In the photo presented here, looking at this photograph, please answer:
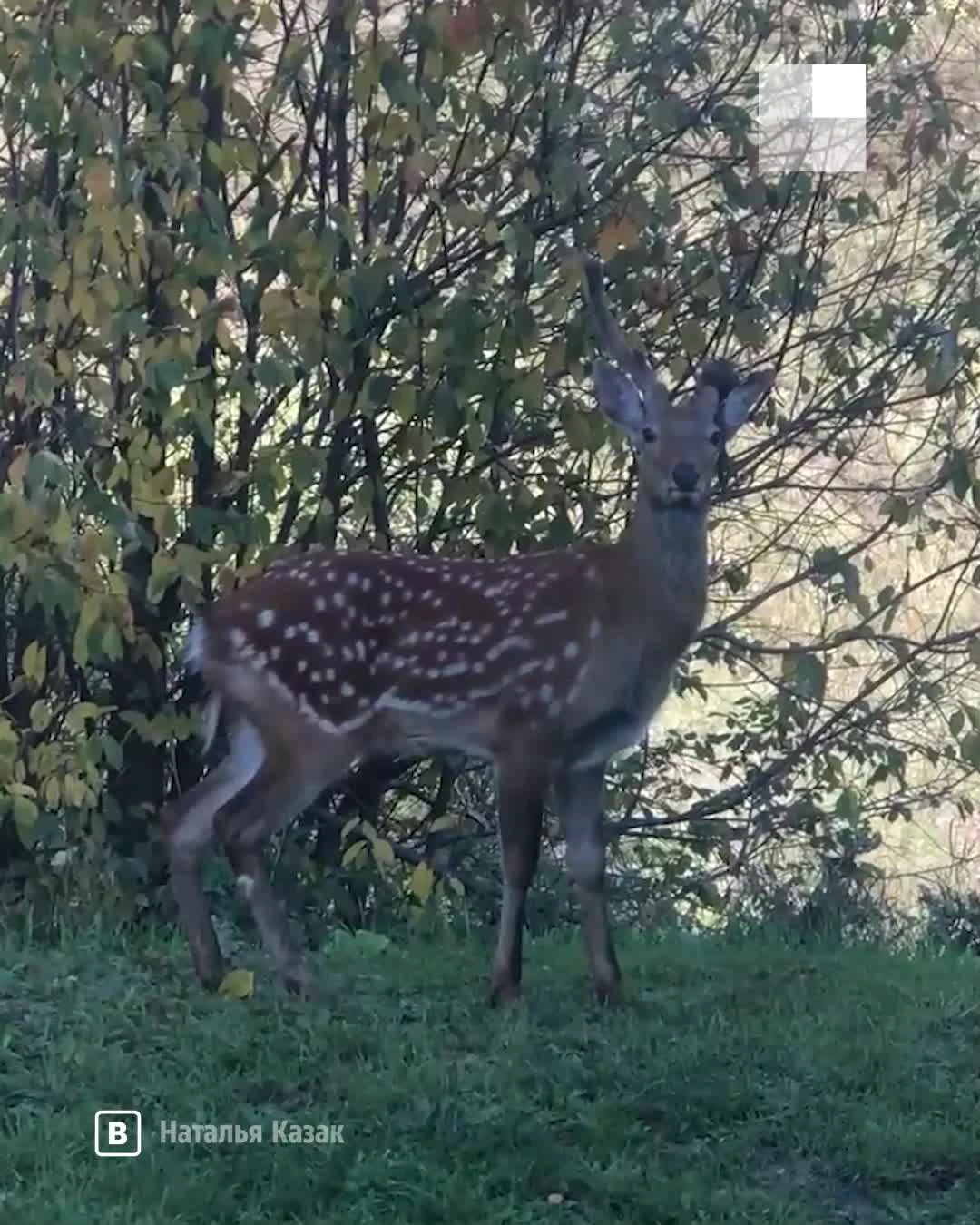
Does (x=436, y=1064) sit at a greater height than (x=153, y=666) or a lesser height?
lesser

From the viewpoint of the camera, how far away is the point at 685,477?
270 inches

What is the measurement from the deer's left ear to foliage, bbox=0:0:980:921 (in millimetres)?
739

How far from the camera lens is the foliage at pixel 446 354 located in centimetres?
744

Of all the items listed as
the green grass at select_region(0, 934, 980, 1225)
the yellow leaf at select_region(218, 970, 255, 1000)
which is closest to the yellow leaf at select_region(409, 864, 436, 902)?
the green grass at select_region(0, 934, 980, 1225)

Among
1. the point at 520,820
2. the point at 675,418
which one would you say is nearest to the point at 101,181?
the point at 675,418

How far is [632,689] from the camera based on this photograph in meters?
6.91

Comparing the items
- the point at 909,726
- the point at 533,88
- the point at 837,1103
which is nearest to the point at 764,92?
the point at 533,88

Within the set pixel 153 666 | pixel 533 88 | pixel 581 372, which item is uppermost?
pixel 533 88

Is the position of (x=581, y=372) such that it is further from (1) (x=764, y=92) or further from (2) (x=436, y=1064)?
(2) (x=436, y=1064)

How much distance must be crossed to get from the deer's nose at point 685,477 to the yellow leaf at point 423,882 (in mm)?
1732

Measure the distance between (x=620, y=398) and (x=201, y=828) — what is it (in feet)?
5.57

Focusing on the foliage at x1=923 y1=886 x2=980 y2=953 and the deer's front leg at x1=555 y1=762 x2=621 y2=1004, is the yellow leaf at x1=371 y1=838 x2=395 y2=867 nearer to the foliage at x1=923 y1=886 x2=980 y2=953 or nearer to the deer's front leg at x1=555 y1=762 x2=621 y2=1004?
the deer's front leg at x1=555 y1=762 x2=621 y2=1004

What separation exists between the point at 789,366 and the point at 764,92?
1.00m

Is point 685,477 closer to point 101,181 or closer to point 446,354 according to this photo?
point 446,354
